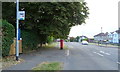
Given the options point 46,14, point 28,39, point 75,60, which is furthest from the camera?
point 46,14

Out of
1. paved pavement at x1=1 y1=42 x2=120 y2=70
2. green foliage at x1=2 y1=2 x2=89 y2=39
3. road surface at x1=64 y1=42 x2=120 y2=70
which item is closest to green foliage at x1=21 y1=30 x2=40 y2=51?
green foliage at x1=2 y1=2 x2=89 y2=39

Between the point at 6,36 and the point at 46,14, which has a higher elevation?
the point at 46,14

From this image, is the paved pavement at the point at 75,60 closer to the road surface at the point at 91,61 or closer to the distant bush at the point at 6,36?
the road surface at the point at 91,61

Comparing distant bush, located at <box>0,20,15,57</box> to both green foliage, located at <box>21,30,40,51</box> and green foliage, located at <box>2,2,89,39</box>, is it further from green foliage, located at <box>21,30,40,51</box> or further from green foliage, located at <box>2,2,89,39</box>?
green foliage, located at <box>2,2,89,39</box>

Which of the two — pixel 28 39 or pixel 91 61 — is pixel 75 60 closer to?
pixel 91 61

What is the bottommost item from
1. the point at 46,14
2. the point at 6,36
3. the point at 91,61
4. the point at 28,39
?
the point at 91,61

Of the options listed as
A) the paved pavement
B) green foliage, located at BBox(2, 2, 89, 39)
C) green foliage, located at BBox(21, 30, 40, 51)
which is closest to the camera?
the paved pavement

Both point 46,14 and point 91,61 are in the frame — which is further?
point 46,14

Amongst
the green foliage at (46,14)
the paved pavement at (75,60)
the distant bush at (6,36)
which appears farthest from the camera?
the green foliage at (46,14)

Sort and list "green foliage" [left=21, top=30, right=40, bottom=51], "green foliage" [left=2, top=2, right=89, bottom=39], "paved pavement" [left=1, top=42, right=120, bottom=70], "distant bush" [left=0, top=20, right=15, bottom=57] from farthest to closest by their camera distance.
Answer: "green foliage" [left=2, top=2, right=89, bottom=39] < "green foliage" [left=21, top=30, right=40, bottom=51] < "distant bush" [left=0, top=20, right=15, bottom=57] < "paved pavement" [left=1, top=42, right=120, bottom=70]

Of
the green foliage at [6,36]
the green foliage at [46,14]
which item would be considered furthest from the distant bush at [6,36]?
the green foliage at [46,14]

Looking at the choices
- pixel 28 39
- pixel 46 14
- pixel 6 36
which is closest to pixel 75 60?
pixel 6 36

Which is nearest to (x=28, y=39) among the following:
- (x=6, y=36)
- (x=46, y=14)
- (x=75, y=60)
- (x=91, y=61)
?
(x=46, y=14)

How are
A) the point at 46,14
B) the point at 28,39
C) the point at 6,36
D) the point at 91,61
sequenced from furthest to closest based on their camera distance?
1. the point at 46,14
2. the point at 28,39
3. the point at 91,61
4. the point at 6,36
